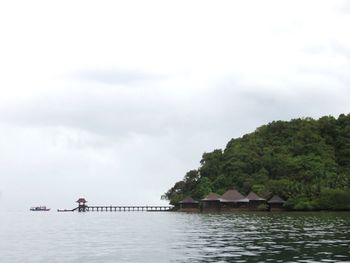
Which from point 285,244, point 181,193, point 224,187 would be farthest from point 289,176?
point 285,244

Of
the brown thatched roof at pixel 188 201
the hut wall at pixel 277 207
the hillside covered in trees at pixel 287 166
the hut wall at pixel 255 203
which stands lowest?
the hut wall at pixel 277 207

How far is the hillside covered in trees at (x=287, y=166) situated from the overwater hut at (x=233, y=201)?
17.1 feet

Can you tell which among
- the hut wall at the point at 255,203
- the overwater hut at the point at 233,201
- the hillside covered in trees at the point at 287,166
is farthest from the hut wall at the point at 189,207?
the hut wall at the point at 255,203

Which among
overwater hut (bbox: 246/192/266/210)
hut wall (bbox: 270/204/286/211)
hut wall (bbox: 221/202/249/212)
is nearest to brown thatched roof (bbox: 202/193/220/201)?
hut wall (bbox: 221/202/249/212)

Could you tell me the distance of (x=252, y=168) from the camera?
152875 mm

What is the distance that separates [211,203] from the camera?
439ft

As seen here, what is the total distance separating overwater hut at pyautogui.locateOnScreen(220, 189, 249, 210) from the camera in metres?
130

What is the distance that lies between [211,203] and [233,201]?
619 cm

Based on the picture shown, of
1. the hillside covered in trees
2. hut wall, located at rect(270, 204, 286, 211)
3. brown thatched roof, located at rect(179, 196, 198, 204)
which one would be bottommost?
hut wall, located at rect(270, 204, 286, 211)

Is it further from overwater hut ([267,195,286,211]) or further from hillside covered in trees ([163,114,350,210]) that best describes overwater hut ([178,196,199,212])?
overwater hut ([267,195,286,211])

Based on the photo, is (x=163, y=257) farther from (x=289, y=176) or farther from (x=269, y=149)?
(x=269, y=149)

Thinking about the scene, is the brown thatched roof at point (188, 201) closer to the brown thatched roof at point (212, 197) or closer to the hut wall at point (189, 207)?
the hut wall at point (189, 207)

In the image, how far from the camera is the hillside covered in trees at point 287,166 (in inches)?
4719

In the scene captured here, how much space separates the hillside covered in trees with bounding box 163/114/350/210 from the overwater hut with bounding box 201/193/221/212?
1096 cm
